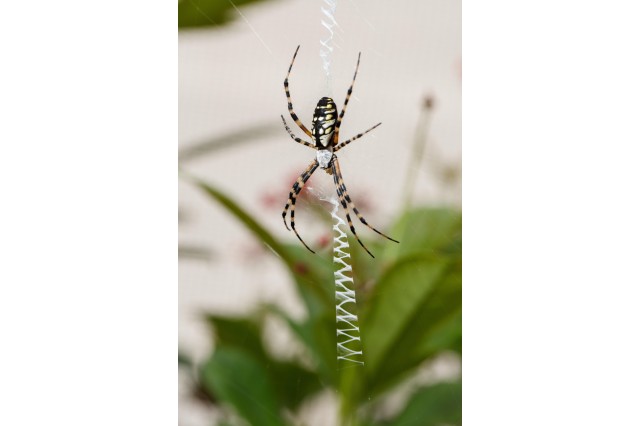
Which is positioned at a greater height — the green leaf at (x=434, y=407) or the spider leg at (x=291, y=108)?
the spider leg at (x=291, y=108)

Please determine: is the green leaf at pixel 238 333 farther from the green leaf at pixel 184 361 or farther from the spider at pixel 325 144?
the spider at pixel 325 144

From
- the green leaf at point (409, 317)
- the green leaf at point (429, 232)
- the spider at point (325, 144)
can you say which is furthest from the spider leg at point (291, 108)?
the green leaf at point (409, 317)

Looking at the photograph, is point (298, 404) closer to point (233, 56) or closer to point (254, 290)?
point (254, 290)

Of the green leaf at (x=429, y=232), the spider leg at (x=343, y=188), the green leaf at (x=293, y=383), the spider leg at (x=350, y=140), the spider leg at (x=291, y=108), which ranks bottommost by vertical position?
the green leaf at (x=293, y=383)

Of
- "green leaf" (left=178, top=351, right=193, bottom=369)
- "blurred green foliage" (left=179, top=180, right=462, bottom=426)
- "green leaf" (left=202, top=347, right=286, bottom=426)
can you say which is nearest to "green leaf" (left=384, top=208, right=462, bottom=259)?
"blurred green foliage" (left=179, top=180, right=462, bottom=426)

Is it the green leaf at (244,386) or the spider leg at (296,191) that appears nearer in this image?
the green leaf at (244,386)

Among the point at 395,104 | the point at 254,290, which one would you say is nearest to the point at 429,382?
the point at 254,290

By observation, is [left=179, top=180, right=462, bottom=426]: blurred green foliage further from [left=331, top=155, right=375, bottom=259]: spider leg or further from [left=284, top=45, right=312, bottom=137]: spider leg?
[left=284, top=45, right=312, bottom=137]: spider leg
